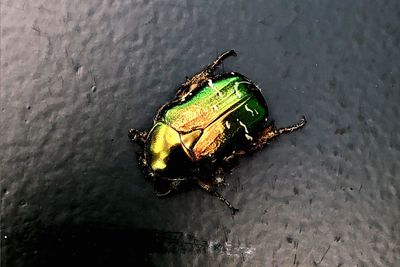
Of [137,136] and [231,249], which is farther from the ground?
[137,136]

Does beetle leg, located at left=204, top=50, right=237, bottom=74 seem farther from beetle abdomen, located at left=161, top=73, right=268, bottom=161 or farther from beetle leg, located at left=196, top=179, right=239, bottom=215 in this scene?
beetle leg, located at left=196, top=179, right=239, bottom=215

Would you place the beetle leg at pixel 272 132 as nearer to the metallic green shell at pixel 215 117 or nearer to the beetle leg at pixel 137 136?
the metallic green shell at pixel 215 117

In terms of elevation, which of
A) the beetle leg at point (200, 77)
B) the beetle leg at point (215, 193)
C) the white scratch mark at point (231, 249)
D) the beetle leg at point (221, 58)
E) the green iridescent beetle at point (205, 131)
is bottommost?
the white scratch mark at point (231, 249)

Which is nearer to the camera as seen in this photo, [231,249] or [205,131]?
[231,249]

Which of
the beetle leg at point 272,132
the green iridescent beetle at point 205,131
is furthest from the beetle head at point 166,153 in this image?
the beetle leg at point 272,132

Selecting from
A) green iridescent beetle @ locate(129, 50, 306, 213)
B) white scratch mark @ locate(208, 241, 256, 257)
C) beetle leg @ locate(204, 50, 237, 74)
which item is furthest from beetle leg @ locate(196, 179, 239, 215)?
beetle leg @ locate(204, 50, 237, 74)

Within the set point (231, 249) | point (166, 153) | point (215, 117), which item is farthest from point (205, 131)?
point (231, 249)

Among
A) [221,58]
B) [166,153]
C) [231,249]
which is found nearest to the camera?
[231,249]

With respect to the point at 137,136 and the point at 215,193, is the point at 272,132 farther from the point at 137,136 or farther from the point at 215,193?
the point at 137,136
